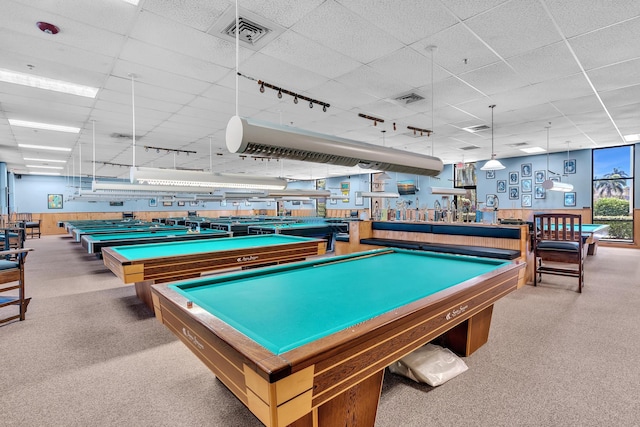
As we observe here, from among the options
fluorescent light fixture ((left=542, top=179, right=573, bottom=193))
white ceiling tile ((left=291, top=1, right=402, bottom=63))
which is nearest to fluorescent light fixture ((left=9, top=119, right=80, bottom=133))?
white ceiling tile ((left=291, top=1, right=402, bottom=63))

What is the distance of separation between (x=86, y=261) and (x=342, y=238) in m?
6.62

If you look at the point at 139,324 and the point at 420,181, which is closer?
the point at 139,324

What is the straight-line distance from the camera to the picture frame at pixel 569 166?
34.4 ft

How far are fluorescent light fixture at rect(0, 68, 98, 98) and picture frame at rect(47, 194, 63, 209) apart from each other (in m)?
16.4

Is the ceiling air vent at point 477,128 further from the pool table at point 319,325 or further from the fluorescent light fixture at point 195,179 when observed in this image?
the pool table at point 319,325

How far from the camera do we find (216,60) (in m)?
3.79

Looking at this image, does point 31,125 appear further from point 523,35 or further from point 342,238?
point 523,35

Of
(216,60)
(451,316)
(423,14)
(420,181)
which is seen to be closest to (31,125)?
(216,60)

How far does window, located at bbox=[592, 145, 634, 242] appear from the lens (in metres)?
9.77

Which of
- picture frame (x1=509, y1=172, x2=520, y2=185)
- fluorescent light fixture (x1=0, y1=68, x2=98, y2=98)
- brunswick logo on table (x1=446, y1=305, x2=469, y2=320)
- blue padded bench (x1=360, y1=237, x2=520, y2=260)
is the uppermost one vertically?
fluorescent light fixture (x1=0, y1=68, x2=98, y2=98)

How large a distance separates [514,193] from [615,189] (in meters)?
2.71

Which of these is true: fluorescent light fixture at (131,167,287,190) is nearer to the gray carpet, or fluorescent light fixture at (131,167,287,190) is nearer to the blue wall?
the gray carpet

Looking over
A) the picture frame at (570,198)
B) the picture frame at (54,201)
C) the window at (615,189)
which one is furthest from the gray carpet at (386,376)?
the picture frame at (54,201)

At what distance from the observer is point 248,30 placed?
124 inches
